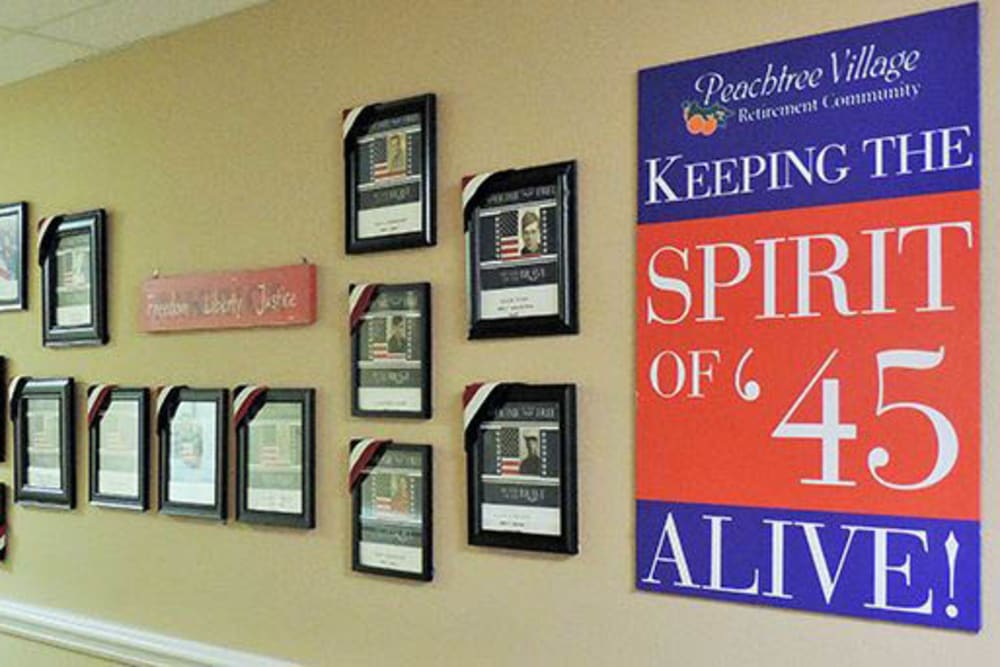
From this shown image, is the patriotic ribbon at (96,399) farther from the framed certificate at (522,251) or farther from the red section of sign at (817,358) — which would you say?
the red section of sign at (817,358)

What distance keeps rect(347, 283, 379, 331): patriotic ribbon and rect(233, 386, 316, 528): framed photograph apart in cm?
23

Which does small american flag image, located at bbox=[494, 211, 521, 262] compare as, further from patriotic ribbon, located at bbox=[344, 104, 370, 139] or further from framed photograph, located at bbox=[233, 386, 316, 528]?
framed photograph, located at bbox=[233, 386, 316, 528]

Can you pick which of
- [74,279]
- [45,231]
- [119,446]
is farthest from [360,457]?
[45,231]

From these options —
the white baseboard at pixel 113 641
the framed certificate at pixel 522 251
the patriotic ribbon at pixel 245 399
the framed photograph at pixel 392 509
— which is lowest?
the white baseboard at pixel 113 641

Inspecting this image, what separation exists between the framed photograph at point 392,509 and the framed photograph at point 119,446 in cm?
78

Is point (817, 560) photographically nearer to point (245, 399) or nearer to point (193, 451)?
point (245, 399)

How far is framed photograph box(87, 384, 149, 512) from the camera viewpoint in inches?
112

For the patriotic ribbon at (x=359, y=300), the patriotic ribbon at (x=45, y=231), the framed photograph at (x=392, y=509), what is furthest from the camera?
the patriotic ribbon at (x=45, y=231)

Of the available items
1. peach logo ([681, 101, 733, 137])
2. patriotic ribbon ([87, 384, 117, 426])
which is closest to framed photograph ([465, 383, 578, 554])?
peach logo ([681, 101, 733, 137])

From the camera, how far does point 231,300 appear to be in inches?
104

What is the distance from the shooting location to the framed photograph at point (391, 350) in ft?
7.43

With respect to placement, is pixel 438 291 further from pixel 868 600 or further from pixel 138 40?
pixel 138 40

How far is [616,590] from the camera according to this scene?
1971 millimetres

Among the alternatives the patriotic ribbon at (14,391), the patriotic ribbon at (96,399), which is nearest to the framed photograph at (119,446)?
the patriotic ribbon at (96,399)
